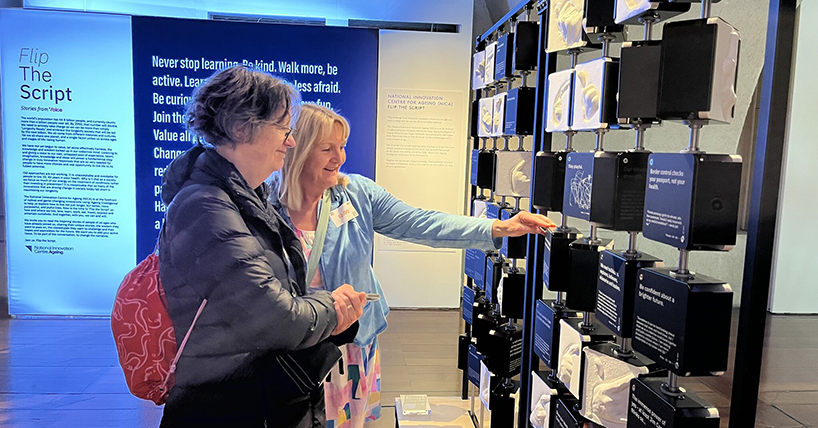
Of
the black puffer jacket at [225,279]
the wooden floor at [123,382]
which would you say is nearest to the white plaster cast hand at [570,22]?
the black puffer jacket at [225,279]

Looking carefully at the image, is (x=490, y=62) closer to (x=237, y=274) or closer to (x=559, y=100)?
(x=559, y=100)

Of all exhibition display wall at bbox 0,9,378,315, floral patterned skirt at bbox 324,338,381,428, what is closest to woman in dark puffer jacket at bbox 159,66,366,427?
floral patterned skirt at bbox 324,338,381,428

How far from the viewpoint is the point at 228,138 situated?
1.13 m

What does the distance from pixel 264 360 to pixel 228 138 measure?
1.50 feet

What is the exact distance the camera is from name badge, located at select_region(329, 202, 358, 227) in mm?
1727

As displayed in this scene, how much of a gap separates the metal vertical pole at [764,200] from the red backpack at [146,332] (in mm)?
1060

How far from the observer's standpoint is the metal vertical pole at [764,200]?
3.17 feet

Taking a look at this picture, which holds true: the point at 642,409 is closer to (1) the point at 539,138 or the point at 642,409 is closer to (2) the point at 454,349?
(1) the point at 539,138

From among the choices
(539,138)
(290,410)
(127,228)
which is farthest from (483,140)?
(127,228)

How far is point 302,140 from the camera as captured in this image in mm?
1657

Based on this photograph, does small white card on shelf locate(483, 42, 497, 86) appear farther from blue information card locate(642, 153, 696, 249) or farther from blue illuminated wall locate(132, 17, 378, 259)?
blue illuminated wall locate(132, 17, 378, 259)

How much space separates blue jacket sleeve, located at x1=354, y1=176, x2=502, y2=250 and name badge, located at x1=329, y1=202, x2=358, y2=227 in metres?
0.18

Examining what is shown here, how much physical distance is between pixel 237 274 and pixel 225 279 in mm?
24

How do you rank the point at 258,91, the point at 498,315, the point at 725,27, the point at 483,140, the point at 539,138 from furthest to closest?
the point at 483,140 → the point at 498,315 → the point at 539,138 → the point at 258,91 → the point at 725,27
